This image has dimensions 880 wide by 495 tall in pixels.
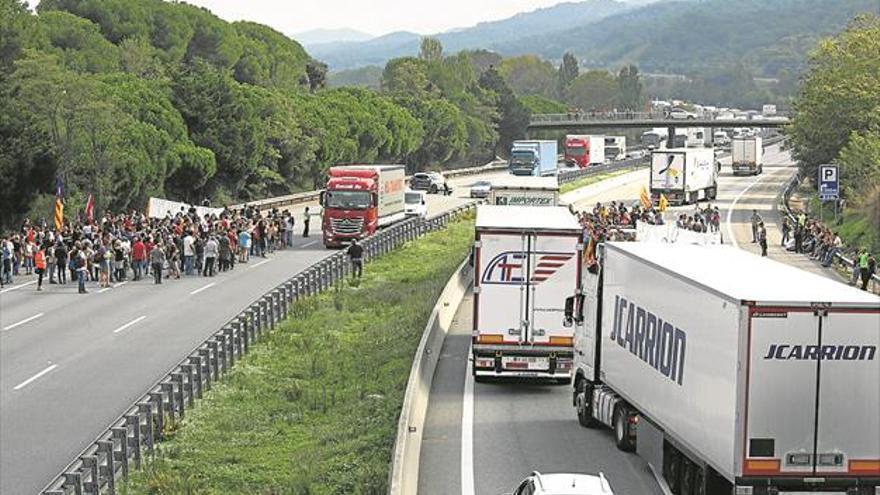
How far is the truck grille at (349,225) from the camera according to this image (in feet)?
198

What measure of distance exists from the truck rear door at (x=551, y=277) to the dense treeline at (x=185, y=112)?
3822cm

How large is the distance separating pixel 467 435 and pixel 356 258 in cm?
2559

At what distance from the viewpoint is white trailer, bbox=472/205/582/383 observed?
27922mm

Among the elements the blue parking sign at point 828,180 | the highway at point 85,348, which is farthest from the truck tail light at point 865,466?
the blue parking sign at point 828,180

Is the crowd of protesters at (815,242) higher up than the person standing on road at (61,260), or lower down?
lower down

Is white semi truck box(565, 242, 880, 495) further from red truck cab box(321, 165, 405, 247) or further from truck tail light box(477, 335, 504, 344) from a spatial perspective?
red truck cab box(321, 165, 405, 247)

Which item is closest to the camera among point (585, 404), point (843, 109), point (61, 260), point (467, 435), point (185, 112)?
point (467, 435)

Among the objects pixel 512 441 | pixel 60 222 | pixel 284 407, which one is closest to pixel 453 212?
pixel 60 222

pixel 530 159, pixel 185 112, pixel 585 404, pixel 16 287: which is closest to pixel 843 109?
pixel 530 159

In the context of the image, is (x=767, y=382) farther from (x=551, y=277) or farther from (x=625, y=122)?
(x=625, y=122)

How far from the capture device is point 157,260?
158 ft

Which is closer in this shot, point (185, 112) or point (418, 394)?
point (418, 394)

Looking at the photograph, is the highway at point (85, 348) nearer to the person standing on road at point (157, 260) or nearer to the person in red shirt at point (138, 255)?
the person standing on road at point (157, 260)

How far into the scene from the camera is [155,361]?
115 ft
